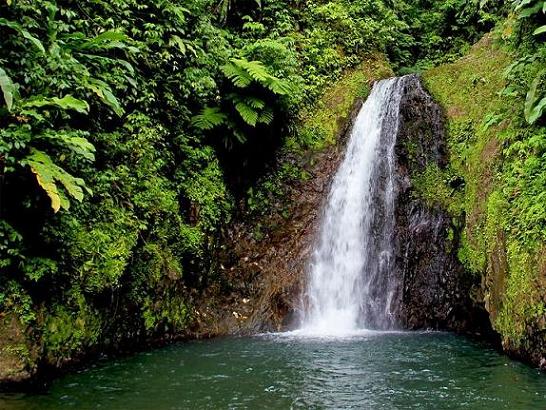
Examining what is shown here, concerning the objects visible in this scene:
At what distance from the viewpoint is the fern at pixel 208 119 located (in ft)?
33.5

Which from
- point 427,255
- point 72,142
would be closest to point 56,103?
point 72,142

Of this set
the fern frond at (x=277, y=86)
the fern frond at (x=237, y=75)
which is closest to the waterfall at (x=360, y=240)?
the fern frond at (x=277, y=86)

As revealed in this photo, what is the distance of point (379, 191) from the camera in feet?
35.7

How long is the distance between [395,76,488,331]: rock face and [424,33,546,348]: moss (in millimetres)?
258

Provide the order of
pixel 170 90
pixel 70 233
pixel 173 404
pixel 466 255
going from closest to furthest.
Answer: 1. pixel 173 404
2. pixel 70 233
3. pixel 466 255
4. pixel 170 90

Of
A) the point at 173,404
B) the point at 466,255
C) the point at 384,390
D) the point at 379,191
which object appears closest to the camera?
the point at 173,404

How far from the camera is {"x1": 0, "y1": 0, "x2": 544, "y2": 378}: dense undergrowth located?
6398mm

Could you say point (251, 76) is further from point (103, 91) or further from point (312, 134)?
point (103, 91)

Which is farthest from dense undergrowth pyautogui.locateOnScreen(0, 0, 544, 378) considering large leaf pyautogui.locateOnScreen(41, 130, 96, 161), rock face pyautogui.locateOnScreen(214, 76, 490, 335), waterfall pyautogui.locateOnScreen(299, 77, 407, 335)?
waterfall pyautogui.locateOnScreen(299, 77, 407, 335)

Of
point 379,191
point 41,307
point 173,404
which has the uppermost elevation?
point 379,191

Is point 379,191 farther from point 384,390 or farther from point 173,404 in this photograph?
point 173,404

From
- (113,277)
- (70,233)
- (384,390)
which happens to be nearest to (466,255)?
(384,390)

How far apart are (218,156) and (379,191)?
10.7 ft

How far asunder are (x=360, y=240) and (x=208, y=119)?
3712 mm
